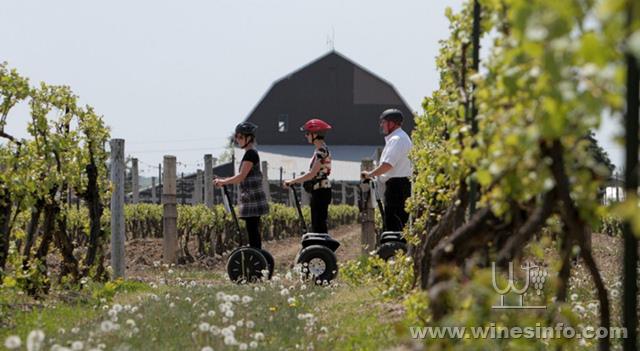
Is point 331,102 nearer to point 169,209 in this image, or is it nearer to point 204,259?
point 204,259

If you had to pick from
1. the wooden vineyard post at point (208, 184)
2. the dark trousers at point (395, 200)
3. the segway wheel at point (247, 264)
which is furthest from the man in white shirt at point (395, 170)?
the wooden vineyard post at point (208, 184)

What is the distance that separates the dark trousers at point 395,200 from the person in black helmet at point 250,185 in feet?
4.20

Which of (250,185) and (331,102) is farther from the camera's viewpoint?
(331,102)

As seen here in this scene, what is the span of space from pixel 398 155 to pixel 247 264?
1.91 meters

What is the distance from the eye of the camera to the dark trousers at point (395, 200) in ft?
37.6

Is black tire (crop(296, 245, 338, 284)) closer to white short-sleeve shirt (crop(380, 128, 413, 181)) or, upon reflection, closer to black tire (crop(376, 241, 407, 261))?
black tire (crop(376, 241, 407, 261))

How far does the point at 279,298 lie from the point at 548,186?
5.34 meters

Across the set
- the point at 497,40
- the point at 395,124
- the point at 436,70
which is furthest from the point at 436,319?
the point at 395,124

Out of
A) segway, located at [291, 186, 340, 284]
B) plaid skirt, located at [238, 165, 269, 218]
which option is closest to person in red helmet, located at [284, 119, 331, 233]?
segway, located at [291, 186, 340, 284]

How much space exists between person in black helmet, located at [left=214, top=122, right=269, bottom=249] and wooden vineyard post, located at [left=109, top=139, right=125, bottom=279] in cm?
143

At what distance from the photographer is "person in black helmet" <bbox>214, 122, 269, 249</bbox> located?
37.9ft

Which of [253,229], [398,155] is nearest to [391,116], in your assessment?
[398,155]

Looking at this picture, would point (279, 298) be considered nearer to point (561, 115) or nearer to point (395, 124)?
point (395, 124)

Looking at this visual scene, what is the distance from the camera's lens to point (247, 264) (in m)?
11.5
